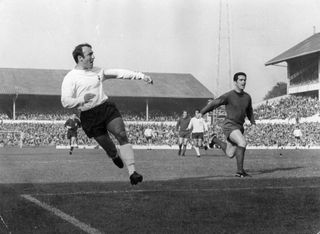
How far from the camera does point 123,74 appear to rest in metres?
9.04

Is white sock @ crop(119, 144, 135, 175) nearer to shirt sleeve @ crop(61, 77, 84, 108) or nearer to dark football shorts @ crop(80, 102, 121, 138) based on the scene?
dark football shorts @ crop(80, 102, 121, 138)

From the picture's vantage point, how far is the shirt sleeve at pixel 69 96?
8984mm

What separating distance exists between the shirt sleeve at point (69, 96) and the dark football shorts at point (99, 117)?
0.93 ft

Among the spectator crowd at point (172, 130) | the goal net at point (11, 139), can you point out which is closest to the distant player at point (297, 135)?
the spectator crowd at point (172, 130)

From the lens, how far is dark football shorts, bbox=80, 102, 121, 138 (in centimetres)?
915

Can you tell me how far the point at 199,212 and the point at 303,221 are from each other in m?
1.19

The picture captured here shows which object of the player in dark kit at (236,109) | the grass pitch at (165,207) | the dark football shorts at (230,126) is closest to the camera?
the grass pitch at (165,207)

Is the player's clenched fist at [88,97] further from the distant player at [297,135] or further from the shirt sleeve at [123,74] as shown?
the distant player at [297,135]

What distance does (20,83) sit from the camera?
64438 millimetres

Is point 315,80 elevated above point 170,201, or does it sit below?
above

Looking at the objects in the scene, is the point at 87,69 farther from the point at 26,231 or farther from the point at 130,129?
the point at 130,129

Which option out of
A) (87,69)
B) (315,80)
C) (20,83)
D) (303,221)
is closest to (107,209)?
(303,221)

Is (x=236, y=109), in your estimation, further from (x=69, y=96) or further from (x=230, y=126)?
(x=69, y=96)

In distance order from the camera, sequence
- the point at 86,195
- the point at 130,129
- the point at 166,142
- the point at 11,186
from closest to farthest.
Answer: the point at 86,195
the point at 11,186
the point at 166,142
the point at 130,129
